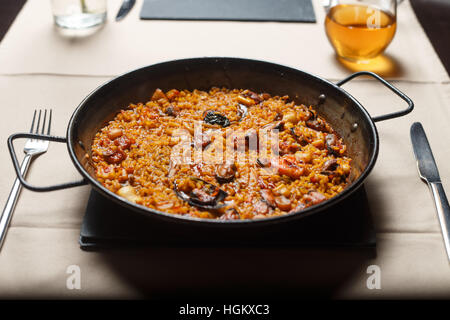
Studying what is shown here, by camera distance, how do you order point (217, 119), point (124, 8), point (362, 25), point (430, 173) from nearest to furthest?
1. point (430, 173)
2. point (217, 119)
3. point (362, 25)
4. point (124, 8)

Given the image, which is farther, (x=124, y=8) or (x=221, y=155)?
(x=124, y=8)

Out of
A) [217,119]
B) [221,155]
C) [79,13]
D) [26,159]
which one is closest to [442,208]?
[221,155]

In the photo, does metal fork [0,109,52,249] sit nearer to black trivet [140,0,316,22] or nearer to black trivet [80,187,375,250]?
black trivet [80,187,375,250]

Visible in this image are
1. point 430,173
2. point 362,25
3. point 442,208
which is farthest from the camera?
point 362,25

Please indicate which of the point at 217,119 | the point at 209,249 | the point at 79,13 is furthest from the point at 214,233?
the point at 79,13

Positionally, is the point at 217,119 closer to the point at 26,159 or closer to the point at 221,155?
the point at 221,155

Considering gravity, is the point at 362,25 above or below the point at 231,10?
above

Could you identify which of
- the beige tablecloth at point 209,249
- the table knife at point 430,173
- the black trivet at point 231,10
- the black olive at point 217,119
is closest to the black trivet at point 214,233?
the beige tablecloth at point 209,249
